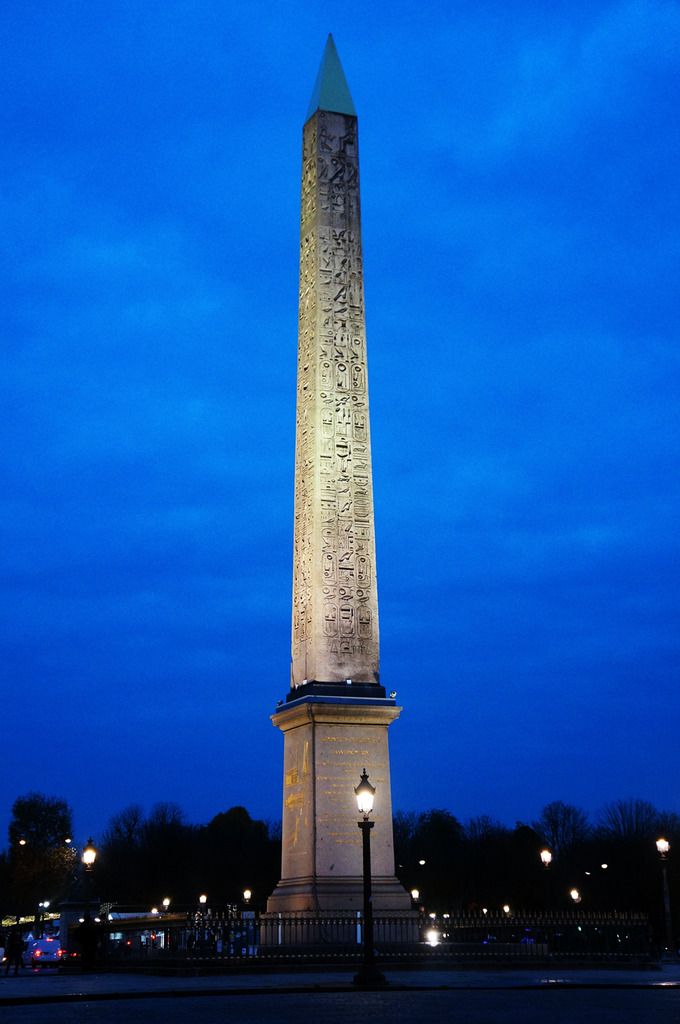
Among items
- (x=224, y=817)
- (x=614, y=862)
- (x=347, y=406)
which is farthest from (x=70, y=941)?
(x=224, y=817)

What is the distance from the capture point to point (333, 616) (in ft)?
86.5

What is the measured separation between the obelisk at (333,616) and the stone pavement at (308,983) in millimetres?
3019

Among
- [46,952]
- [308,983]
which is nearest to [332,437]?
[308,983]

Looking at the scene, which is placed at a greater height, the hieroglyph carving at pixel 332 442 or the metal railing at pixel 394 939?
the hieroglyph carving at pixel 332 442

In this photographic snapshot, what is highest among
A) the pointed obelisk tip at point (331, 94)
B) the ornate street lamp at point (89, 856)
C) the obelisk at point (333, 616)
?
the pointed obelisk tip at point (331, 94)

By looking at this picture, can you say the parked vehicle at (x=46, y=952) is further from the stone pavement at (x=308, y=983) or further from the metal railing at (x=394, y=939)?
the stone pavement at (x=308, y=983)

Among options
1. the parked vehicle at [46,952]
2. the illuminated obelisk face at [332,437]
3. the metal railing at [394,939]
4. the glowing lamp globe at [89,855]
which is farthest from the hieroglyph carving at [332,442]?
the parked vehicle at [46,952]

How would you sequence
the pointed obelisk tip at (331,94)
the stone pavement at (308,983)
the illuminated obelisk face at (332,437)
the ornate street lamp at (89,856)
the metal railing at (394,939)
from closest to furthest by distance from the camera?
1. the stone pavement at (308,983)
2. the metal railing at (394,939)
3. the ornate street lamp at (89,856)
4. the illuminated obelisk face at (332,437)
5. the pointed obelisk tip at (331,94)

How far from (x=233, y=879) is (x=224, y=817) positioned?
13.7 meters

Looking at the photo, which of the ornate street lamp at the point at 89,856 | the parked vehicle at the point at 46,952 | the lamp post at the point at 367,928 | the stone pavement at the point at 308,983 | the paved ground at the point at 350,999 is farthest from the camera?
the parked vehicle at the point at 46,952

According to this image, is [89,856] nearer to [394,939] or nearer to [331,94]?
[394,939]

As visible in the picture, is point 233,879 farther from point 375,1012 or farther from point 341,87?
point 375,1012

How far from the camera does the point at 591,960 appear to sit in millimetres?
26609

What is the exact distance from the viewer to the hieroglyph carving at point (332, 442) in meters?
26.4
